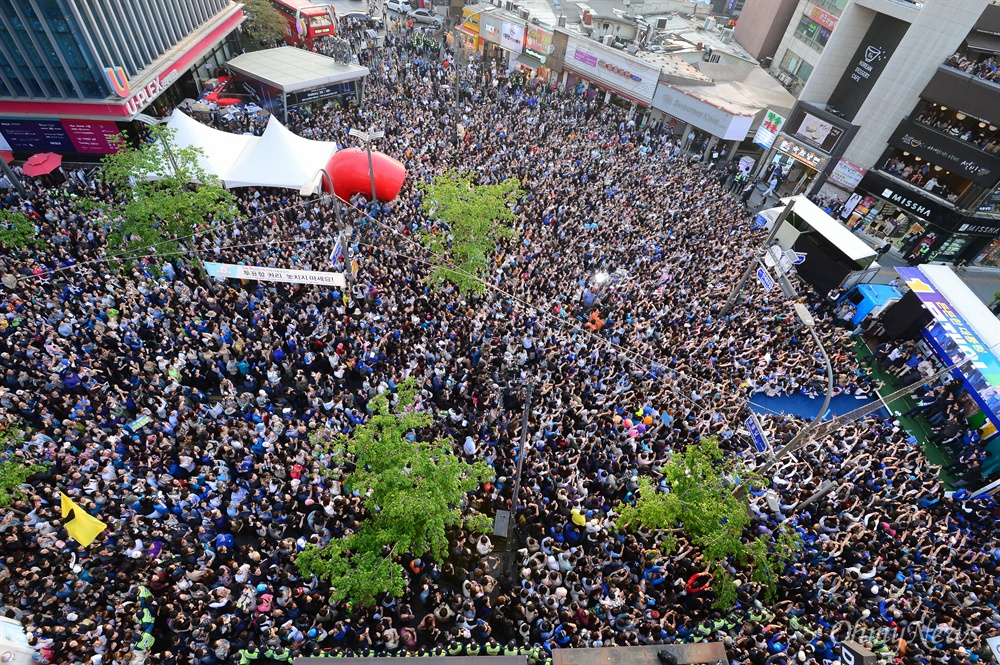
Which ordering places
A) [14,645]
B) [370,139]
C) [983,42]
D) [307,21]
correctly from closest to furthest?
[14,645] < [370,139] < [983,42] < [307,21]

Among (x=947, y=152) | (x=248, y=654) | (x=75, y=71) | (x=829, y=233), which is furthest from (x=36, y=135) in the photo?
(x=947, y=152)

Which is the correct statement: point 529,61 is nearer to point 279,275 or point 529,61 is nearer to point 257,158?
point 257,158

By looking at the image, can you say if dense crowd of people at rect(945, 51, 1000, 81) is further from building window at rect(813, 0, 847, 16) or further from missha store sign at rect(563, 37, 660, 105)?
missha store sign at rect(563, 37, 660, 105)

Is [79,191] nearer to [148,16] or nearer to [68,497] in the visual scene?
[148,16]

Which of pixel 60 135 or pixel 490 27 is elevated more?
pixel 490 27

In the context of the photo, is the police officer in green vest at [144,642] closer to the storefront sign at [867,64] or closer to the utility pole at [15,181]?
the utility pole at [15,181]

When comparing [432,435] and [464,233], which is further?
[464,233]

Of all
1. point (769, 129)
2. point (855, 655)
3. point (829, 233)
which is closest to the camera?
point (855, 655)
